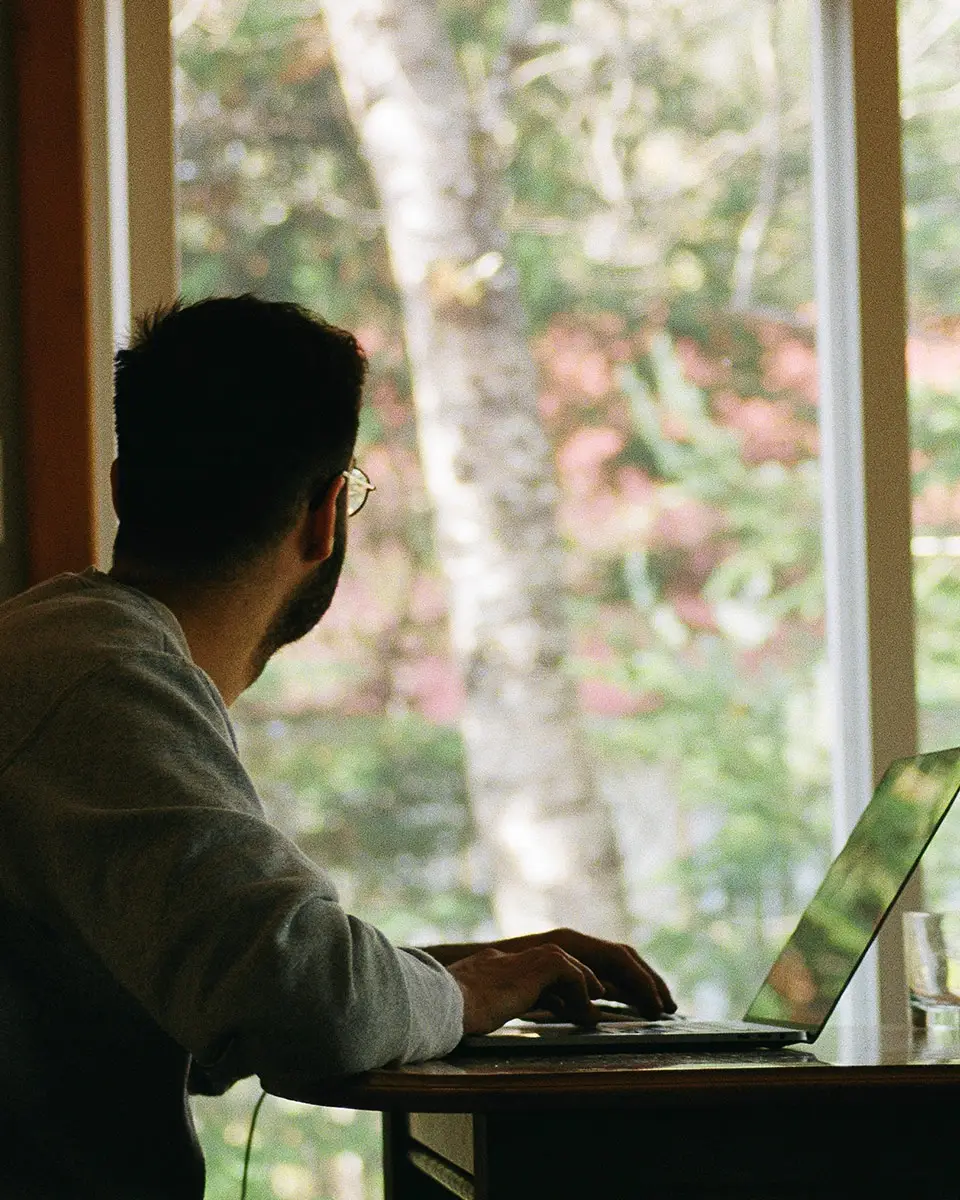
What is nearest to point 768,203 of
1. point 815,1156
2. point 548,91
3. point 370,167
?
point 548,91

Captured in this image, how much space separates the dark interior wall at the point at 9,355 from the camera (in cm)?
223

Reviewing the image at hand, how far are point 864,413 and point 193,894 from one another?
1.75m

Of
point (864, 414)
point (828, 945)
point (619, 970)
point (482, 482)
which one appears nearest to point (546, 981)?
point (619, 970)

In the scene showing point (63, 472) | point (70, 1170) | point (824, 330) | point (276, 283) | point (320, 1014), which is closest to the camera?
point (320, 1014)

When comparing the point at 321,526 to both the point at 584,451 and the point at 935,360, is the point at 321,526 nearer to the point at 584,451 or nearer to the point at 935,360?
the point at 584,451

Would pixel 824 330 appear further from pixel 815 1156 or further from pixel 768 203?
pixel 815 1156

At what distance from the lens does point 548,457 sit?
258 cm

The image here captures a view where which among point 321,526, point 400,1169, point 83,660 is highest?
point 321,526

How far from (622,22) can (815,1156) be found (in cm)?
192

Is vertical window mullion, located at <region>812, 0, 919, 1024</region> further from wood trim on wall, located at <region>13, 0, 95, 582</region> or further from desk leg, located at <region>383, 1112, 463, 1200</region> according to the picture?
wood trim on wall, located at <region>13, 0, 95, 582</region>

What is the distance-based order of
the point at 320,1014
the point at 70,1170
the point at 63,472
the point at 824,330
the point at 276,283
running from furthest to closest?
the point at 824,330 < the point at 276,283 < the point at 63,472 < the point at 70,1170 < the point at 320,1014

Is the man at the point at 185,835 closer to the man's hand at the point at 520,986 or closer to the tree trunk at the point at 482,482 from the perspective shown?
the man's hand at the point at 520,986

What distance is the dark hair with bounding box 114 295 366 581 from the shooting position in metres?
1.48

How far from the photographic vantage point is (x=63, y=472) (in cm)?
224
